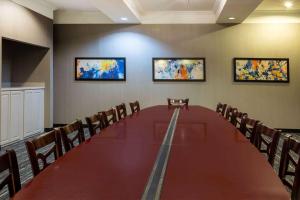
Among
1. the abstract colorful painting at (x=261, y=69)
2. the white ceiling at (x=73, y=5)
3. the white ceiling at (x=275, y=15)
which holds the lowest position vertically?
the abstract colorful painting at (x=261, y=69)

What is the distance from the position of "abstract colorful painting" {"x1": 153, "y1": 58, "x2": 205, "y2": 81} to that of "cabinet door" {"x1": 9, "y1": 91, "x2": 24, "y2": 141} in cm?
299

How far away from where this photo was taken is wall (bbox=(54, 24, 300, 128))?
249 inches

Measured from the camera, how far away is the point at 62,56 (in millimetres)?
6688

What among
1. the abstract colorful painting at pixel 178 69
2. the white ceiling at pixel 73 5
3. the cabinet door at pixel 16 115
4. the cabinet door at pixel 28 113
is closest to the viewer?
the cabinet door at pixel 16 115

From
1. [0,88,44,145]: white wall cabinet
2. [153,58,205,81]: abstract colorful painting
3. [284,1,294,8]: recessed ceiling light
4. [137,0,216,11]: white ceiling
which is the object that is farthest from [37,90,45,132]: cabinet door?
[284,1,294,8]: recessed ceiling light

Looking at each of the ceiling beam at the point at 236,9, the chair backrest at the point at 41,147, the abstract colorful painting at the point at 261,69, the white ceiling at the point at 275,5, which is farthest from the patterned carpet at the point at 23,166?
the white ceiling at the point at 275,5

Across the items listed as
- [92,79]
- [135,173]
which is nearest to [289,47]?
[92,79]

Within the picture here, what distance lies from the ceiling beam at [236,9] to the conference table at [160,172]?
11.1 ft

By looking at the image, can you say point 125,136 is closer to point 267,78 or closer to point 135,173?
point 135,173

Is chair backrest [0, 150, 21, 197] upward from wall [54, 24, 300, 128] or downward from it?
downward

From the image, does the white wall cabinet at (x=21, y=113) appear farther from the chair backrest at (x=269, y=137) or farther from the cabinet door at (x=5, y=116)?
the chair backrest at (x=269, y=137)

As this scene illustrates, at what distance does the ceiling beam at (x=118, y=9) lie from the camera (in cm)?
481

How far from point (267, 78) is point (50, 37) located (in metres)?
5.15

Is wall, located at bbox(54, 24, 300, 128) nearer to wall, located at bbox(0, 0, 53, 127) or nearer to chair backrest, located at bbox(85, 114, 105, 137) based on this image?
wall, located at bbox(0, 0, 53, 127)
